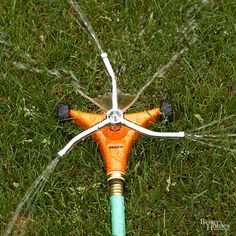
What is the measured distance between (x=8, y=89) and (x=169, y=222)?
76 centimetres

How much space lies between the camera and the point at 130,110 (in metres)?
2.46

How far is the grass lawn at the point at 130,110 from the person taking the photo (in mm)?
2262

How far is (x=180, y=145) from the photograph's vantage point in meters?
2.37

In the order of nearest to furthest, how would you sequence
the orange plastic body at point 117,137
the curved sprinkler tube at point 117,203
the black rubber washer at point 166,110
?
the curved sprinkler tube at point 117,203, the orange plastic body at point 117,137, the black rubber washer at point 166,110

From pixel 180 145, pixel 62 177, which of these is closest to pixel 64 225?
pixel 62 177

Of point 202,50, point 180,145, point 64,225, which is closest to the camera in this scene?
point 64,225

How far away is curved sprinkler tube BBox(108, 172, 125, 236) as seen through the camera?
209 cm

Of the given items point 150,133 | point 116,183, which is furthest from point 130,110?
point 116,183

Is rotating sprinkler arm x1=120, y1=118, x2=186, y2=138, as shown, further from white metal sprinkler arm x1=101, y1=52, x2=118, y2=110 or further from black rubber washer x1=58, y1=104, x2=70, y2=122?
black rubber washer x1=58, y1=104, x2=70, y2=122

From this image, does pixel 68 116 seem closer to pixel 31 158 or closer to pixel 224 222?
pixel 31 158

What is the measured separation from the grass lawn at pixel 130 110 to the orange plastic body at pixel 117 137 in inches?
3.7

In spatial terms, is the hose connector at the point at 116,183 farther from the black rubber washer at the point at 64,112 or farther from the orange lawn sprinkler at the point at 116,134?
the black rubber washer at the point at 64,112

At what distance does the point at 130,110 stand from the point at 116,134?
24cm

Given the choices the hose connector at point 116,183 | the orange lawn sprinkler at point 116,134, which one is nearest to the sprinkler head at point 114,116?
the orange lawn sprinkler at point 116,134
